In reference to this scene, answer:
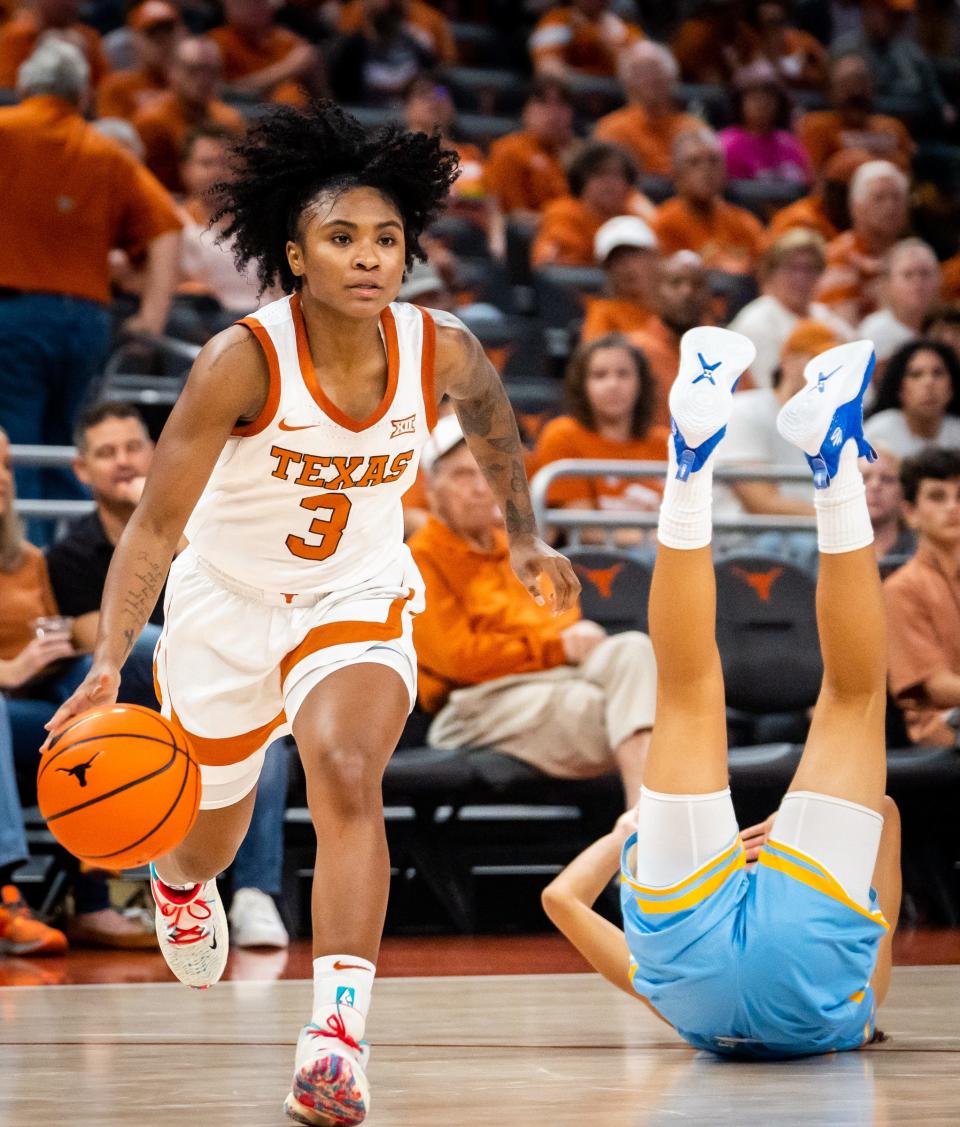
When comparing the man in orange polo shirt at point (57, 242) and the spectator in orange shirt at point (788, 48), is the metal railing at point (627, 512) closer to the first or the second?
the man in orange polo shirt at point (57, 242)

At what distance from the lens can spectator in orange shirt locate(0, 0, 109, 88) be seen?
29.8 ft

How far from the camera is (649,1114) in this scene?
291 cm

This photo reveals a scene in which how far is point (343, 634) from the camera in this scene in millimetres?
3605

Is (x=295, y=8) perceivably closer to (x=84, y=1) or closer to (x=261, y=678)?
(x=84, y=1)

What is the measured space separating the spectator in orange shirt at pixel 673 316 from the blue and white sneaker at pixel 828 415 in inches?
180

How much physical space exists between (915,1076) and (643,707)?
2798 millimetres

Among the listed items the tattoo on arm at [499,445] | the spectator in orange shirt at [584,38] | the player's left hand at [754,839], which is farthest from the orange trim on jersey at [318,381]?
the spectator in orange shirt at [584,38]

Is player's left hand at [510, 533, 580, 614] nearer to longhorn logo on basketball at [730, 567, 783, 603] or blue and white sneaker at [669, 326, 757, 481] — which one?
blue and white sneaker at [669, 326, 757, 481]

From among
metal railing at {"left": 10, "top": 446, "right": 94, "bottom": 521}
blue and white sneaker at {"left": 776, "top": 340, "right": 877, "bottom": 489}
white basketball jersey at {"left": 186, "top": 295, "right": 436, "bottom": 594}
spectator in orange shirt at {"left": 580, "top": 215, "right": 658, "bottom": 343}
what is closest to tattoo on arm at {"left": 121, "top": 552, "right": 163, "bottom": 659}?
white basketball jersey at {"left": 186, "top": 295, "right": 436, "bottom": 594}

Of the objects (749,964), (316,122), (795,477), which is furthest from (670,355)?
(749,964)

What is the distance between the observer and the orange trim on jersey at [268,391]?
3.55 metres

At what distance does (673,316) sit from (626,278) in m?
0.64

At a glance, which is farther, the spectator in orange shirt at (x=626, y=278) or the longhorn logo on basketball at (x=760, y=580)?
the spectator in orange shirt at (x=626, y=278)

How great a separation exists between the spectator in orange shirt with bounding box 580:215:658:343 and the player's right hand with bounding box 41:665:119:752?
5712 mm
